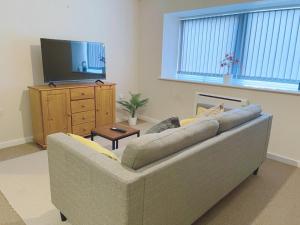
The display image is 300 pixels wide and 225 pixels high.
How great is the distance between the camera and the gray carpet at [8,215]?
1788 millimetres

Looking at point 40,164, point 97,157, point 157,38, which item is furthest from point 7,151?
point 157,38

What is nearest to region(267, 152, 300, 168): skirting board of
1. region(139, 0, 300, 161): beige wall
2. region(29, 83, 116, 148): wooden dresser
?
region(139, 0, 300, 161): beige wall

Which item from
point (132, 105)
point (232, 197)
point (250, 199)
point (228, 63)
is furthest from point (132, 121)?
point (250, 199)

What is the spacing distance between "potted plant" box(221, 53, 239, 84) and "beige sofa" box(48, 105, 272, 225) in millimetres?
1662

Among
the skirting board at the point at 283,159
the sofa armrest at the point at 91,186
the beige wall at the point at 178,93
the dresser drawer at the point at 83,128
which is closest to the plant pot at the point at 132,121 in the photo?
the beige wall at the point at 178,93

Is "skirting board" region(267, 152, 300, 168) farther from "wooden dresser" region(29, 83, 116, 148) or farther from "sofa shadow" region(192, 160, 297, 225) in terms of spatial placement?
"wooden dresser" region(29, 83, 116, 148)

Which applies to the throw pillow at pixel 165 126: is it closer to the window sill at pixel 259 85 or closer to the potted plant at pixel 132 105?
the window sill at pixel 259 85

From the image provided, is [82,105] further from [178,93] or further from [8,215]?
[8,215]

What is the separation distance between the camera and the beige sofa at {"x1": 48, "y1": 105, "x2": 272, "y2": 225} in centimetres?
118

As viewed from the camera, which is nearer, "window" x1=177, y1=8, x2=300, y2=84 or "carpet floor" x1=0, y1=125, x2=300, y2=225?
"carpet floor" x1=0, y1=125, x2=300, y2=225

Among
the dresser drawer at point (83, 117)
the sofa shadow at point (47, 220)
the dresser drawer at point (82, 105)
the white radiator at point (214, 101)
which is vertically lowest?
the sofa shadow at point (47, 220)

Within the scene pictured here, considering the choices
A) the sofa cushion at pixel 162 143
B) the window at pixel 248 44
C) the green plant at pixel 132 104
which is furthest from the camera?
the green plant at pixel 132 104

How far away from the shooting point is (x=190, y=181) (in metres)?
1.50

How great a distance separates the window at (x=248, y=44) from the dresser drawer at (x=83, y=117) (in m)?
1.99
